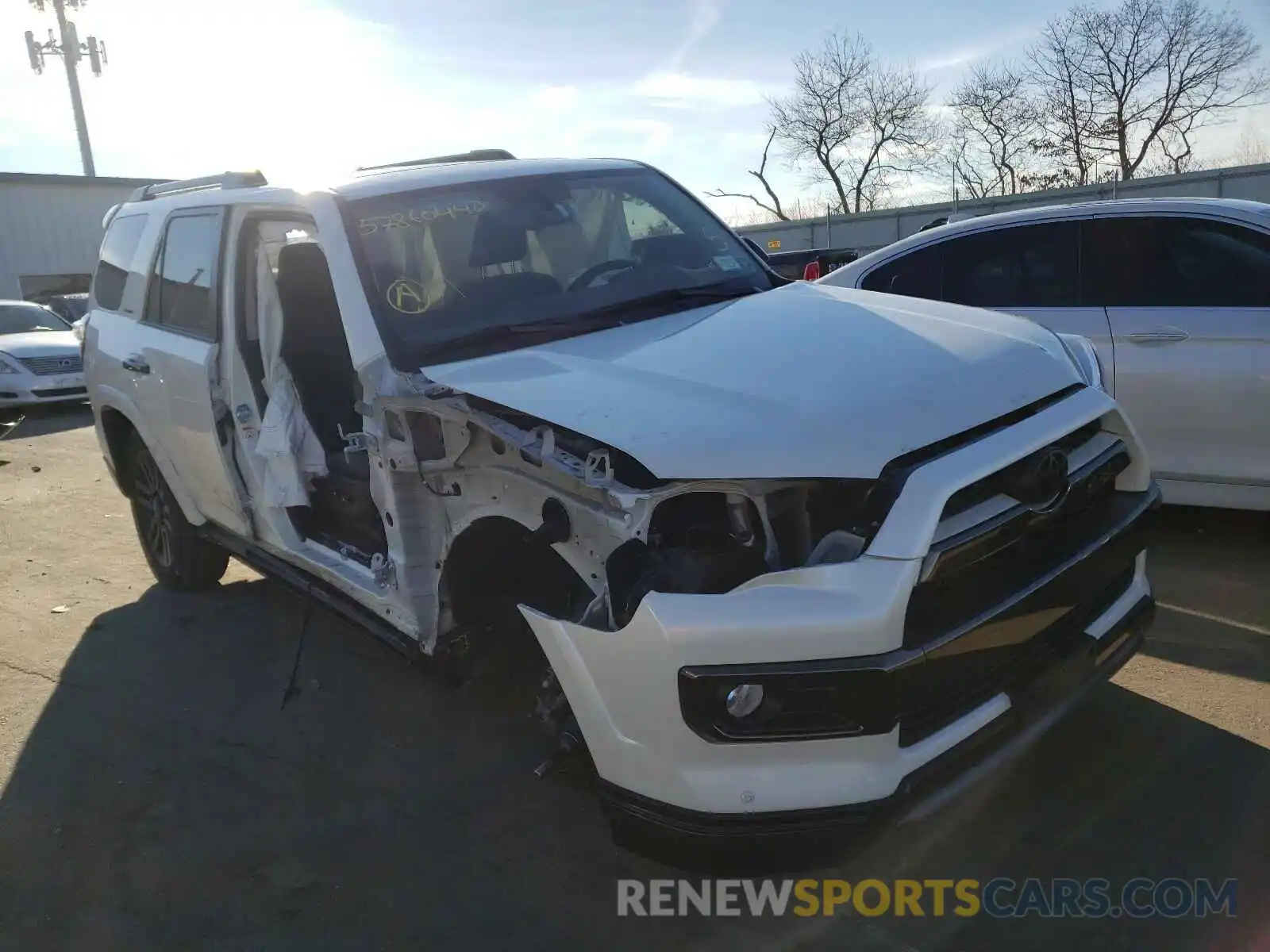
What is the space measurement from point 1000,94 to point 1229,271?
32.0 m

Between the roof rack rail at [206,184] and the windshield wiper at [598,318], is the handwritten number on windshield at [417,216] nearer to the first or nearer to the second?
the windshield wiper at [598,318]

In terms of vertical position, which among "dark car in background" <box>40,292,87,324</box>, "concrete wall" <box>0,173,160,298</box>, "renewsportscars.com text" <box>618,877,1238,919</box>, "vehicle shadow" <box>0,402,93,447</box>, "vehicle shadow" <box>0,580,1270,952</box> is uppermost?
"concrete wall" <box>0,173,160,298</box>

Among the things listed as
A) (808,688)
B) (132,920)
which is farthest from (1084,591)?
(132,920)

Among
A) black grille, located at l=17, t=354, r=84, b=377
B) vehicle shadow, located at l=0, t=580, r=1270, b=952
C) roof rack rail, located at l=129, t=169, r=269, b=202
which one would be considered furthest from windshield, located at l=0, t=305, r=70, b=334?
vehicle shadow, located at l=0, t=580, r=1270, b=952

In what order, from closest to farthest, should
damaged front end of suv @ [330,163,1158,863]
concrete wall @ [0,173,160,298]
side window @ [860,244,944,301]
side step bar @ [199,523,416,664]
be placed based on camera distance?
damaged front end of suv @ [330,163,1158,863]
side step bar @ [199,523,416,664]
side window @ [860,244,944,301]
concrete wall @ [0,173,160,298]

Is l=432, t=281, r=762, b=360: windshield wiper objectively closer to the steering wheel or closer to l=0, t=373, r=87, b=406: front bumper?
the steering wheel

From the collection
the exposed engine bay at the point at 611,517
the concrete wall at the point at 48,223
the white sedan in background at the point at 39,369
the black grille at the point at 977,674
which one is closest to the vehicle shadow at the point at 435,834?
the black grille at the point at 977,674

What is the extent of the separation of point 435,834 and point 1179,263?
4.19 meters

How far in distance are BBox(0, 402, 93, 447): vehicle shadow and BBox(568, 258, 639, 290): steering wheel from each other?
10.5 metres

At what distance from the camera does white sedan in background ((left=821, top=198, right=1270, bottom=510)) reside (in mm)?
4586

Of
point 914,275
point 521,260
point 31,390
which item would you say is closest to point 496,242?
point 521,260

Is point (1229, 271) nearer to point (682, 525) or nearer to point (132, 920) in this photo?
point (682, 525)

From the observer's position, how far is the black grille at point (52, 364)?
13.1 m

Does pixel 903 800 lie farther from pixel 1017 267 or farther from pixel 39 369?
pixel 39 369
